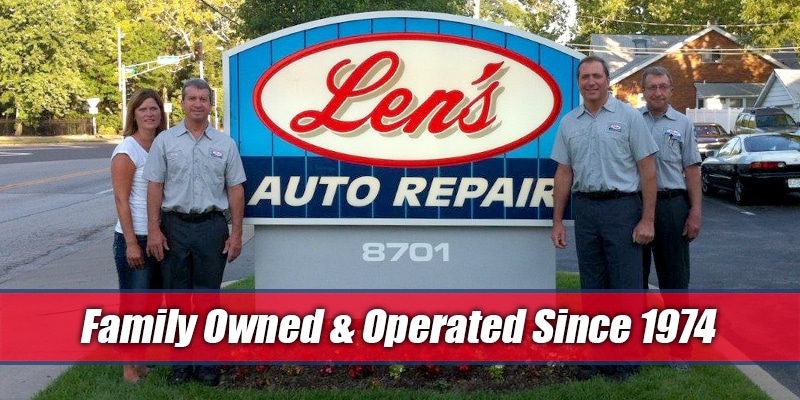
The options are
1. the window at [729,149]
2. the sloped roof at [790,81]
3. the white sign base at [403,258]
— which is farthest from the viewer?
the sloped roof at [790,81]

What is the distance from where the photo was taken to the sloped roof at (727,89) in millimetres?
49603

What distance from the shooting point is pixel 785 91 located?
40438 millimetres

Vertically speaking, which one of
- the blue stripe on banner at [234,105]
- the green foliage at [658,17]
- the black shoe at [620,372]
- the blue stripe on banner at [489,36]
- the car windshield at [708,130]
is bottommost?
the black shoe at [620,372]

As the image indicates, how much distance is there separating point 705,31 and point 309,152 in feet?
161

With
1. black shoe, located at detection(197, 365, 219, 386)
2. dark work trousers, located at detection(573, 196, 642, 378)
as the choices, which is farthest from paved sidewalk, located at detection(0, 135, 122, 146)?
dark work trousers, located at detection(573, 196, 642, 378)

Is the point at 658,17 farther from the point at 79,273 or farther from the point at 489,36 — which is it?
the point at 489,36

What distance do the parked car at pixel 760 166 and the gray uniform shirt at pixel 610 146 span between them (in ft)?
43.0

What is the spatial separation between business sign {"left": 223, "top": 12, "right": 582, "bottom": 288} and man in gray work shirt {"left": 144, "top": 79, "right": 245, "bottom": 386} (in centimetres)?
46

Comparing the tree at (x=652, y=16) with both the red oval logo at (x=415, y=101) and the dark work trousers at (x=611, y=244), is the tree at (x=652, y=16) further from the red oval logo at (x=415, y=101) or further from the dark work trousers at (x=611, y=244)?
the dark work trousers at (x=611, y=244)

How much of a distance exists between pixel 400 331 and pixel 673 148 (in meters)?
2.22

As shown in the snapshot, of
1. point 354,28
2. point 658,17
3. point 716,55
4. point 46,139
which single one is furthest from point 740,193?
point 658,17

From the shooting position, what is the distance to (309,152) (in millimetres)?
6004

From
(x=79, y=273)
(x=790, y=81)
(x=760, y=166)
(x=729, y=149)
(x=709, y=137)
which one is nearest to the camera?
(x=79, y=273)

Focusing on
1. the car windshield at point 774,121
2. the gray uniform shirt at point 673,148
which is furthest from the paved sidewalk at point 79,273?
the car windshield at point 774,121
